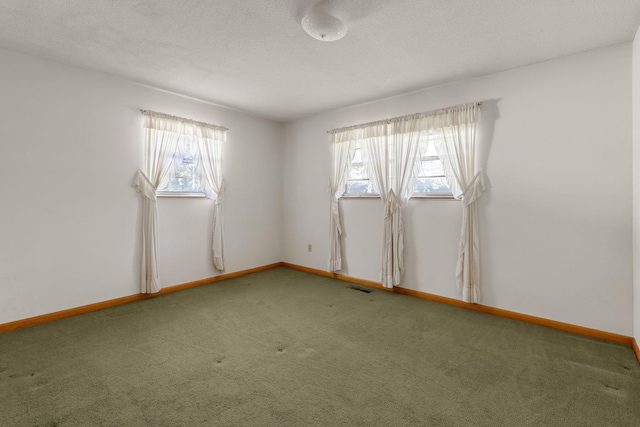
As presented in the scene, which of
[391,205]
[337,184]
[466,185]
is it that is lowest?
[391,205]

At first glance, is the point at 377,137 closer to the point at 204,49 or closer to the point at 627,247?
the point at 204,49

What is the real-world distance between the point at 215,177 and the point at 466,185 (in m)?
3.49

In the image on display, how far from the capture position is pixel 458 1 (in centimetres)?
217

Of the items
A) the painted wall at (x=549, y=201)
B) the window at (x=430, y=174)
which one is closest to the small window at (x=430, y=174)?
the window at (x=430, y=174)

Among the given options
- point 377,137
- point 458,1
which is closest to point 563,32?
point 458,1

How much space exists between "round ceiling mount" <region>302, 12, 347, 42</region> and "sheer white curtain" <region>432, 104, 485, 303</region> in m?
1.91

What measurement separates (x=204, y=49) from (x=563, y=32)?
3196mm

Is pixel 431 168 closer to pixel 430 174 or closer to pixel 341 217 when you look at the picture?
pixel 430 174

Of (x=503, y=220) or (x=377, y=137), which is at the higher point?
(x=377, y=137)

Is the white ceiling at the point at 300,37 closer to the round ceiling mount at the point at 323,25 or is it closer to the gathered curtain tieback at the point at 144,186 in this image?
the round ceiling mount at the point at 323,25

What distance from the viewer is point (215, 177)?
4.59 metres

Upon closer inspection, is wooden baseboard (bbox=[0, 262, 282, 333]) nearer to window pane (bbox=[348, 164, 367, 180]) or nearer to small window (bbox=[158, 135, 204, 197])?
small window (bbox=[158, 135, 204, 197])

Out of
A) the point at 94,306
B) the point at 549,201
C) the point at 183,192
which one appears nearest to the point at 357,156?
the point at 549,201

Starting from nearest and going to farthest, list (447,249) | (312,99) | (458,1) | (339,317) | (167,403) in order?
(167,403) < (458,1) < (339,317) < (447,249) < (312,99)
